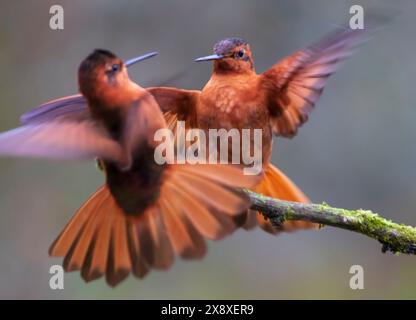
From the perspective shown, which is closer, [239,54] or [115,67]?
[115,67]

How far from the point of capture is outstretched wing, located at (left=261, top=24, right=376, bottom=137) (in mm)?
3225

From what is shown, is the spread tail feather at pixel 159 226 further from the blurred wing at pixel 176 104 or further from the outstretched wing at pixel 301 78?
the outstretched wing at pixel 301 78

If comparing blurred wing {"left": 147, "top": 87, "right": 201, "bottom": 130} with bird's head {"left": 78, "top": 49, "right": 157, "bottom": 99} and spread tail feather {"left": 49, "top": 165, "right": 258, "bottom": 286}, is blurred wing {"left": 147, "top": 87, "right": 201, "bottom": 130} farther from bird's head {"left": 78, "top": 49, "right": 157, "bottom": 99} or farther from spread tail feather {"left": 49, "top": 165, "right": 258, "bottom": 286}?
bird's head {"left": 78, "top": 49, "right": 157, "bottom": 99}

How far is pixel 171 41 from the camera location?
22.5 feet

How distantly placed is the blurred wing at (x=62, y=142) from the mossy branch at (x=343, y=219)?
65cm

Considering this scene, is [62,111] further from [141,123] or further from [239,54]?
[239,54]

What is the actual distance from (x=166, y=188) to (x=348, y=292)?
12.4ft

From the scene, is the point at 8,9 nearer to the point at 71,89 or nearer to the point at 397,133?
the point at 71,89

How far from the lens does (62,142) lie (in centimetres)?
261

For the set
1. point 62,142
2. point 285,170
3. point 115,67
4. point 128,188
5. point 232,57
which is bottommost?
point 128,188

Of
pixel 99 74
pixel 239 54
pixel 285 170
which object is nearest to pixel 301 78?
pixel 239 54

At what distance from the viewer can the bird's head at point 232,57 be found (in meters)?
3.71

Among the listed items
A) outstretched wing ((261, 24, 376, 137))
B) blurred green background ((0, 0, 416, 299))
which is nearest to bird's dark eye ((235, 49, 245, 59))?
outstretched wing ((261, 24, 376, 137))

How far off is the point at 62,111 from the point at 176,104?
31.7 inches
